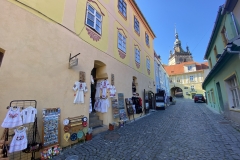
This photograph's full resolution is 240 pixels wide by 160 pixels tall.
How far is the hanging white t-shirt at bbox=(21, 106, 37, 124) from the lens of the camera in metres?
3.04

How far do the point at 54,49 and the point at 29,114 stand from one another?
2.25 m

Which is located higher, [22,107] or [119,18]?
[119,18]

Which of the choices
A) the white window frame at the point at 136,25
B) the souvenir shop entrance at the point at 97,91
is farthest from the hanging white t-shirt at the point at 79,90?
the white window frame at the point at 136,25

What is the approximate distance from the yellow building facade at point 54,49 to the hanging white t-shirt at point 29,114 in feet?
1.04

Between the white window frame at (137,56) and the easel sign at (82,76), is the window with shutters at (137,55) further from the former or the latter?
the easel sign at (82,76)

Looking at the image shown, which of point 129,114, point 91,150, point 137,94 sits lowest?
point 91,150

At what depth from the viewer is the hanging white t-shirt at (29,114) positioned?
3045 mm

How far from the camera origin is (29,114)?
10.3 ft

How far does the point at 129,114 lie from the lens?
8.13m

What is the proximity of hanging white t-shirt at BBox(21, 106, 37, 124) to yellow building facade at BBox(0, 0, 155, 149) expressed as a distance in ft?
1.04

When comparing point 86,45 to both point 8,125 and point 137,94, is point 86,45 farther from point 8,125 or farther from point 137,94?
point 137,94

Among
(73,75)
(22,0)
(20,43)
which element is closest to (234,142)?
(73,75)

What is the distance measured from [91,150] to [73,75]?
2.78m

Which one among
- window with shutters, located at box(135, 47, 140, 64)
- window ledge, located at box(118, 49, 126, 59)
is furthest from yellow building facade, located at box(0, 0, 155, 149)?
window with shutters, located at box(135, 47, 140, 64)
